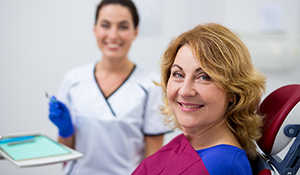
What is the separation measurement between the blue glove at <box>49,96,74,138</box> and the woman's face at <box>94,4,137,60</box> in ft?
1.15

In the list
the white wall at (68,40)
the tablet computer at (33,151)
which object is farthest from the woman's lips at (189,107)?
the white wall at (68,40)

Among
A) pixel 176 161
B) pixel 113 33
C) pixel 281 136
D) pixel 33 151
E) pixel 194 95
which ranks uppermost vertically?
pixel 113 33

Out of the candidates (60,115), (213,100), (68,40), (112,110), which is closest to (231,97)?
(213,100)

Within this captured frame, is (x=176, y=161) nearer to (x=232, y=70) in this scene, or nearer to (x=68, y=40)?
(x=232, y=70)

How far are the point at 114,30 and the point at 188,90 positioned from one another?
30.4 inches

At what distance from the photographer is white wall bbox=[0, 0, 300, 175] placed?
85.8 inches

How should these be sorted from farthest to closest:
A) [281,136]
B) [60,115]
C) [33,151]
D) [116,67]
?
[116,67] → [60,115] → [33,151] → [281,136]

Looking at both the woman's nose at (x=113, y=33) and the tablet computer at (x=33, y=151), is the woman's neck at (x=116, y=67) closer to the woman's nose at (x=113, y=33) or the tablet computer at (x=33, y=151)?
the woman's nose at (x=113, y=33)

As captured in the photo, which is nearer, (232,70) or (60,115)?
(232,70)

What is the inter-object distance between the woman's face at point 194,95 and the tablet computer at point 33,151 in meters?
0.51

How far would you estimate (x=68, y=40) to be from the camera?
7.55 feet

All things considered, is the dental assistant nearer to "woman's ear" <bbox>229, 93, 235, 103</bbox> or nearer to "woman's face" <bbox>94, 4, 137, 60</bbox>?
"woman's face" <bbox>94, 4, 137, 60</bbox>

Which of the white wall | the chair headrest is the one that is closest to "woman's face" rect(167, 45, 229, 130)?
the chair headrest

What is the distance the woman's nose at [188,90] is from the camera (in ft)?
2.85
